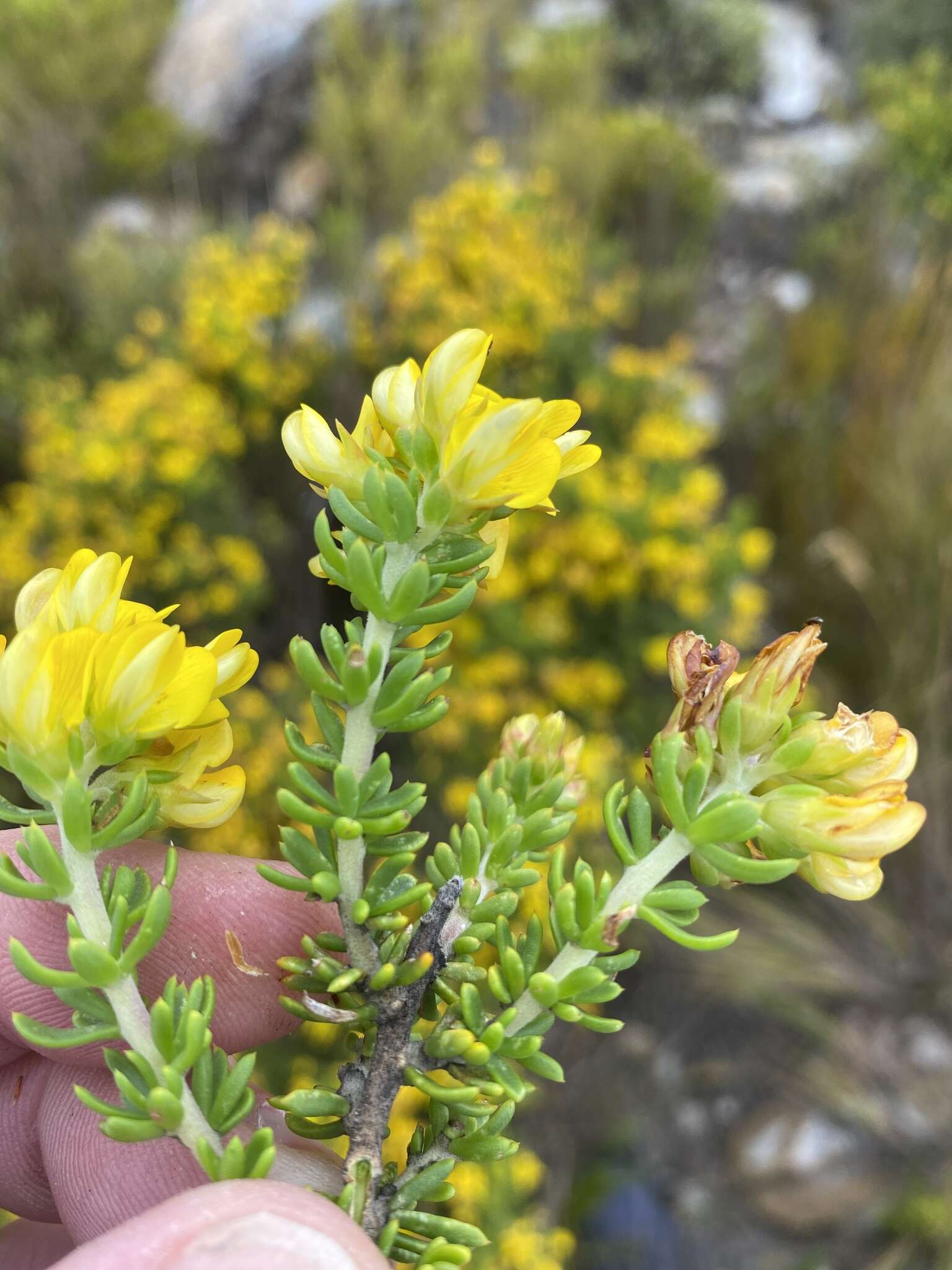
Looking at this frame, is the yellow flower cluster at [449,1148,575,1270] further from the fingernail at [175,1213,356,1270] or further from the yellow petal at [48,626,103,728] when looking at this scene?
the yellow petal at [48,626,103,728]

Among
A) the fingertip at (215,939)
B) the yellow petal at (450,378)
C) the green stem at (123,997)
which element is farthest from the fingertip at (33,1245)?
the yellow petal at (450,378)

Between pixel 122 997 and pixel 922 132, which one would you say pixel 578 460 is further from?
pixel 922 132

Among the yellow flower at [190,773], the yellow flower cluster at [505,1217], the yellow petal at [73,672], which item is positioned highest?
the yellow petal at [73,672]

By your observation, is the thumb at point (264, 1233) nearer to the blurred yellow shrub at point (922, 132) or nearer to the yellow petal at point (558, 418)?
the yellow petal at point (558, 418)

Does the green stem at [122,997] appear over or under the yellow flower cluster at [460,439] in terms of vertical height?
under

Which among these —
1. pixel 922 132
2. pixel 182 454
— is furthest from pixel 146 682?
pixel 922 132

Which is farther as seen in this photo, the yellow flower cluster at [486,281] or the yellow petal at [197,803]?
the yellow flower cluster at [486,281]

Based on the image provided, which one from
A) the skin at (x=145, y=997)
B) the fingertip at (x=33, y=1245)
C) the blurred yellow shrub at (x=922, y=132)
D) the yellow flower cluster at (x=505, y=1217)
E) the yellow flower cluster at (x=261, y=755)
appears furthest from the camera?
the blurred yellow shrub at (x=922, y=132)
